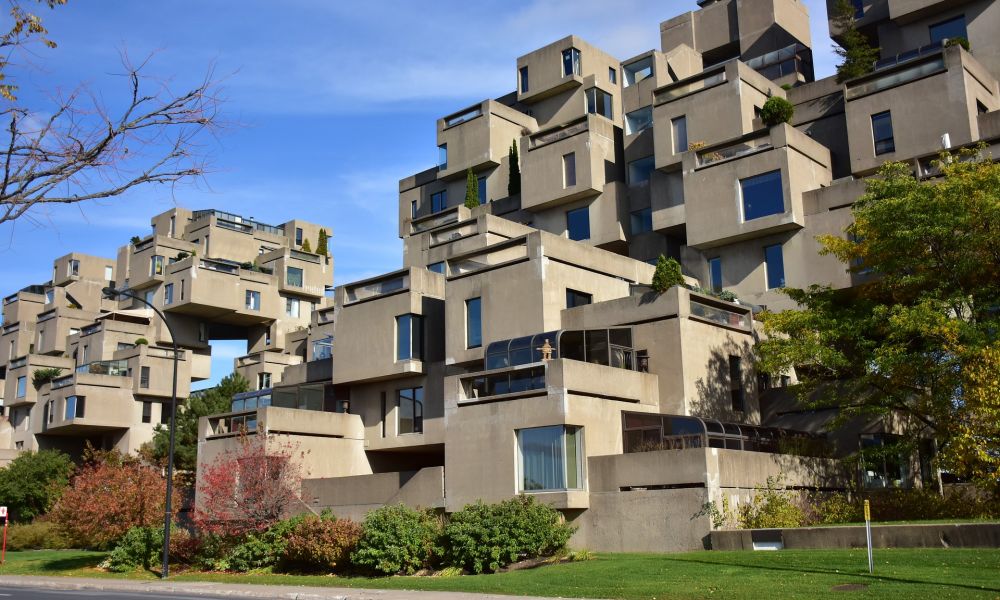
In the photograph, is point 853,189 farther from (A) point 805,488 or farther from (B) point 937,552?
(B) point 937,552

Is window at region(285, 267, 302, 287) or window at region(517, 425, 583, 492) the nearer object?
window at region(517, 425, 583, 492)

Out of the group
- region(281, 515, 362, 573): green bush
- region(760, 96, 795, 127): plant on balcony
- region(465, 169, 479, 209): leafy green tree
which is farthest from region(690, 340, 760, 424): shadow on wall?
region(465, 169, 479, 209): leafy green tree

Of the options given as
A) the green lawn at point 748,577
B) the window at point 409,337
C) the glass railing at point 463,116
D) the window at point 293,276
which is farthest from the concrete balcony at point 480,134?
the green lawn at point 748,577

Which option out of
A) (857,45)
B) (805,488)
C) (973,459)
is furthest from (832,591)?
(857,45)

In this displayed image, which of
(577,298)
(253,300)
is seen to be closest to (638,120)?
(577,298)

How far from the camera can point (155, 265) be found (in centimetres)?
8112

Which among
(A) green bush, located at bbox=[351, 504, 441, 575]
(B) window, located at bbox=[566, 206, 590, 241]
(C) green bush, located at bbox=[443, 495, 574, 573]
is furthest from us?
(B) window, located at bbox=[566, 206, 590, 241]

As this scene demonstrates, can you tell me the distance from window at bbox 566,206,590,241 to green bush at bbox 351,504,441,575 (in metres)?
27.5

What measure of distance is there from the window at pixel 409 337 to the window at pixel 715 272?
47.3 ft

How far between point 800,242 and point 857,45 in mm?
15639

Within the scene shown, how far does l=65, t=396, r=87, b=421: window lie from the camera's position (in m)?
66.0

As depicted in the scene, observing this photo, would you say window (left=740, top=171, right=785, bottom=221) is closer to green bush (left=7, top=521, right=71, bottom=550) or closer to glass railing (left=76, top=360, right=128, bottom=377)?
green bush (left=7, top=521, right=71, bottom=550)

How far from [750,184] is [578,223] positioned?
1253 cm

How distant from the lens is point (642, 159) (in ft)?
172
